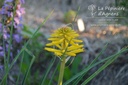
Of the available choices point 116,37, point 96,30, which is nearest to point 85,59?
point 116,37

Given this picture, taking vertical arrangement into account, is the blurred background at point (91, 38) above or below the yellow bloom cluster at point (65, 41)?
below

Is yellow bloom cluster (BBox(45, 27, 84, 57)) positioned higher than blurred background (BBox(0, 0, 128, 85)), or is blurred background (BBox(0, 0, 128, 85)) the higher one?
yellow bloom cluster (BBox(45, 27, 84, 57))

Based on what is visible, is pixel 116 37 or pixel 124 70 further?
pixel 116 37

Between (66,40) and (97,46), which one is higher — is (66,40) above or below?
above

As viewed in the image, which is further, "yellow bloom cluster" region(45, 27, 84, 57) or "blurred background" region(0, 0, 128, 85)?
"blurred background" region(0, 0, 128, 85)

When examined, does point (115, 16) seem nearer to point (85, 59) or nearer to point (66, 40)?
point (85, 59)

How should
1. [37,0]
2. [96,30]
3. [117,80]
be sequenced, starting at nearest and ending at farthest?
[117,80], [96,30], [37,0]

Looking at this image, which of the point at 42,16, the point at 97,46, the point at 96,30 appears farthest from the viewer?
the point at 42,16

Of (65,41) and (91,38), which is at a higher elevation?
(65,41)

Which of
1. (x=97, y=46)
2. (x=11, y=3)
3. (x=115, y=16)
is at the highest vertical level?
(x=11, y=3)

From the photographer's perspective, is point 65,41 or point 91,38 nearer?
point 65,41

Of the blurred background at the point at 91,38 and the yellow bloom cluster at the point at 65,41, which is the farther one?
the blurred background at the point at 91,38
